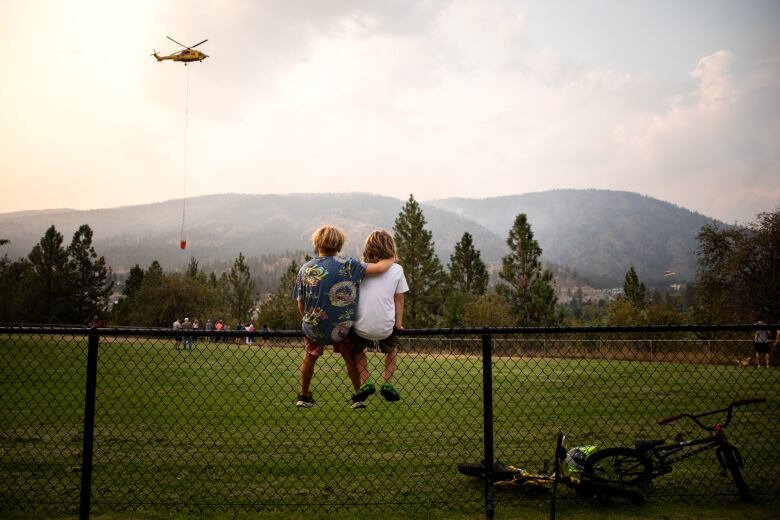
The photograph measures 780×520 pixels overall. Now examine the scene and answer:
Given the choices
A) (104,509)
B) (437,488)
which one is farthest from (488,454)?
(104,509)

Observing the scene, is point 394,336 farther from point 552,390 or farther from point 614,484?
point 552,390

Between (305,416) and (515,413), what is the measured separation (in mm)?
4258

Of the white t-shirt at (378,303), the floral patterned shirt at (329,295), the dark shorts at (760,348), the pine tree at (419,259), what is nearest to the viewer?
the floral patterned shirt at (329,295)

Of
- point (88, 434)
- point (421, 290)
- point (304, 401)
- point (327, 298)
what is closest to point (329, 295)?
point (327, 298)

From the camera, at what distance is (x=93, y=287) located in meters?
65.8

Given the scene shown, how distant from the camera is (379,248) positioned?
15.3 feet

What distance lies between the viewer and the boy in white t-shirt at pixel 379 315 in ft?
14.1

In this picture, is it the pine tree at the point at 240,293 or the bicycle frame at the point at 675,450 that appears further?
the pine tree at the point at 240,293

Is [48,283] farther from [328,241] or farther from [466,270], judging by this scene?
[328,241]

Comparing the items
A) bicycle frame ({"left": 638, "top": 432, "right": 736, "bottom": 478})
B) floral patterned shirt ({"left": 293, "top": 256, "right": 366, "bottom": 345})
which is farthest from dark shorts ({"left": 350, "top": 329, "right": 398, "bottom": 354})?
bicycle frame ({"left": 638, "top": 432, "right": 736, "bottom": 478})

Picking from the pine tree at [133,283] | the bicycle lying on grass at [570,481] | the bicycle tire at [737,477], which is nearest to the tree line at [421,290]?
the pine tree at [133,283]

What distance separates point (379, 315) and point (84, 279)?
73.5 meters

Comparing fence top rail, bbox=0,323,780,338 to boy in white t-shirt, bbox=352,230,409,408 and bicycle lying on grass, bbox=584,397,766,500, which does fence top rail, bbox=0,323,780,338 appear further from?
bicycle lying on grass, bbox=584,397,766,500

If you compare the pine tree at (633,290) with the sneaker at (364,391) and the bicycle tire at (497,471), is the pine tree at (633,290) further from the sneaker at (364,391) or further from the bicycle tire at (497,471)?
the sneaker at (364,391)
